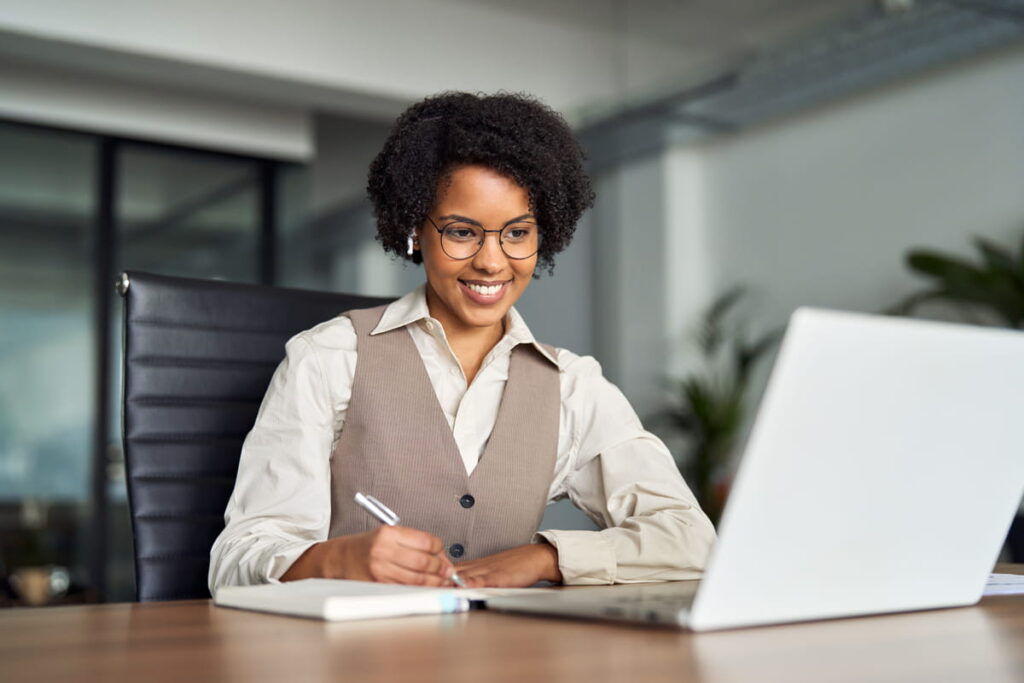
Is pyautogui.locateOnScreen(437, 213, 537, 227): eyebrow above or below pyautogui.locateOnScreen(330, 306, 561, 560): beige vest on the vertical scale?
above

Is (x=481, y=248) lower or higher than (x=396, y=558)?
higher

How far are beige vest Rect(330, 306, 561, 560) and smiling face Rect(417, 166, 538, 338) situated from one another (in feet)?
0.44

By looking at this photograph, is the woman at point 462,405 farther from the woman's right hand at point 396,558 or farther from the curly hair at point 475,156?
the woman's right hand at point 396,558

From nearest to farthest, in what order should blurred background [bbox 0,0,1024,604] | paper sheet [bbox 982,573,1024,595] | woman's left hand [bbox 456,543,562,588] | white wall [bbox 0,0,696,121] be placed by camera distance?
paper sheet [bbox 982,573,1024,595]
woman's left hand [bbox 456,543,562,588]
white wall [bbox 0,0,696,121]
blurred background [bbox 0,0,1024,604]

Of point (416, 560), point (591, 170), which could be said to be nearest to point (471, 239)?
point (416, 560)

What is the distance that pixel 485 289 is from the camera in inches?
66.7

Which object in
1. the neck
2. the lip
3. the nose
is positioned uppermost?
the nose

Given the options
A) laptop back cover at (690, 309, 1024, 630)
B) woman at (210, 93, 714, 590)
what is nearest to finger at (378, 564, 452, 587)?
woman at (210, 93, 714, 590)

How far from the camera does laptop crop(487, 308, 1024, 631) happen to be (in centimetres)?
72

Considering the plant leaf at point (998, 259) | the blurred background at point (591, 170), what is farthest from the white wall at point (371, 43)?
the plant leaf at point (998, 259)

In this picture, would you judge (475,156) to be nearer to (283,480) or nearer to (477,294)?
(477,294)

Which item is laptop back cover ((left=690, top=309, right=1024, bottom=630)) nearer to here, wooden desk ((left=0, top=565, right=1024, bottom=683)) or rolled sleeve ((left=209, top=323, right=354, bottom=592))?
wooden desk ((left=0, top=565, right=1024, bottom=683))

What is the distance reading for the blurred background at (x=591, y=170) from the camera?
467cm

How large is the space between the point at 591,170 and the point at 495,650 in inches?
218
